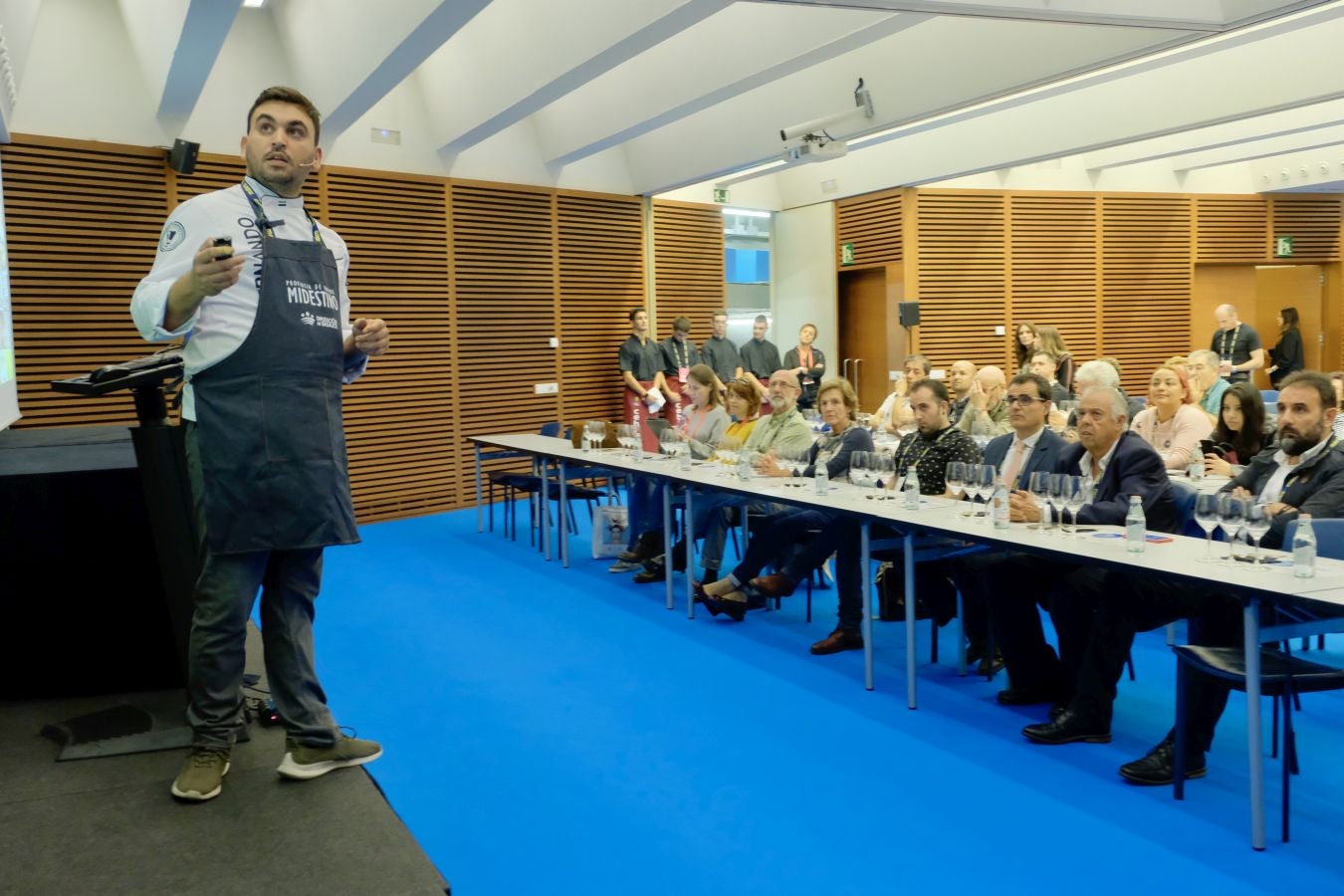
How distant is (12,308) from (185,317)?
23.2 ft

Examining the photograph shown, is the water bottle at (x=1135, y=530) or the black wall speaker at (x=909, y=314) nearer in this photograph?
the water bottle at (x=1135, y=530)

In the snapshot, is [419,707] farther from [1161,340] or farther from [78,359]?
[1161,340]

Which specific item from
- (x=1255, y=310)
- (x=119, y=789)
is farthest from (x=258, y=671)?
(x=1255, y=310)

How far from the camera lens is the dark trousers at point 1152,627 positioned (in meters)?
3.56

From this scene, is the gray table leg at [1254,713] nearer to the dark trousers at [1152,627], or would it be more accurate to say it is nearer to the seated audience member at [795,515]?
the dark trousers at [1152,627]

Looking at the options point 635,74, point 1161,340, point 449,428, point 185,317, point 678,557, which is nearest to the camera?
point 185,317

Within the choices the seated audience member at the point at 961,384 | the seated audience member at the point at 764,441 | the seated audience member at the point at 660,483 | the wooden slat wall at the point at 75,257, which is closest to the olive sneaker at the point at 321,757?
the seated audience member at the point at 764,441

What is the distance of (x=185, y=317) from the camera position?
2293 millimetres

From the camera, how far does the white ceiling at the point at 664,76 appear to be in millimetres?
6531

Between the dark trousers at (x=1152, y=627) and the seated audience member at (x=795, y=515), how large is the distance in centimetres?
192

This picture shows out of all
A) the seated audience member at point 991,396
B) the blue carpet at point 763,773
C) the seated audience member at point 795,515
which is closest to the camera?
the blue carpet at point 763,773

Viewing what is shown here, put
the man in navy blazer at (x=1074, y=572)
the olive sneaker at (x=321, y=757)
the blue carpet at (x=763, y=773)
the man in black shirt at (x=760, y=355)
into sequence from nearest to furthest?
the olive sneaker at (x=321, y=757) < the blue carpet at (x=763, y=773) < the man in navy blazer at (x=1074, y=572) < the man in black shirt at (x=760, y=355)

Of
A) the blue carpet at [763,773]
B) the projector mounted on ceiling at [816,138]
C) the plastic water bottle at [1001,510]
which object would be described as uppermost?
the projector mounted on ceiling at [816,138]

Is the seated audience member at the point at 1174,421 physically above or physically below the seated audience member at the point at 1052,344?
below
